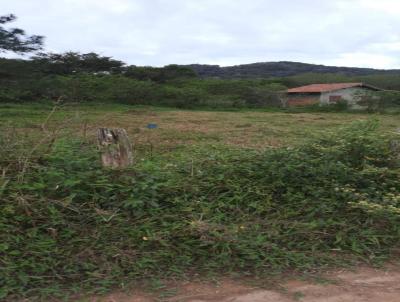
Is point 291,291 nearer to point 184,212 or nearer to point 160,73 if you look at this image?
point 184,212

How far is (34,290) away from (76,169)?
1.24 meters

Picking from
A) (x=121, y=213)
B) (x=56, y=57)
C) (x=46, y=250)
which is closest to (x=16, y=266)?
(x=46, y=250)

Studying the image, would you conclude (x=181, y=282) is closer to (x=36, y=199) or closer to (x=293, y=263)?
(x=293, y=263)

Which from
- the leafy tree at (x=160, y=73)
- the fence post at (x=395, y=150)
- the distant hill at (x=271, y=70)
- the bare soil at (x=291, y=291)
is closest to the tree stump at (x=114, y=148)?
the bare soil at (x=291, y=291)

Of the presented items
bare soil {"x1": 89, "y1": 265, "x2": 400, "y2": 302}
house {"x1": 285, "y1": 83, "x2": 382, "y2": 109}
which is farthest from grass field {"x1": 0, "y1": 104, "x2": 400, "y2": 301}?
house {"x1": 285, "y1": 83, "x2": 382, "y2": 109}

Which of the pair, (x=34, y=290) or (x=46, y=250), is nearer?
(x=34, y=290)

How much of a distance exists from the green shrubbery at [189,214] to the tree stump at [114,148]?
108mm

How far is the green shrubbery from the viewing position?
304 cm

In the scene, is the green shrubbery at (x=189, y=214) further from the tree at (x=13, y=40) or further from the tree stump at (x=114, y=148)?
the tree at (x=13, y=40)

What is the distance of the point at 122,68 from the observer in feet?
126

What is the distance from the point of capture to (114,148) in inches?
158

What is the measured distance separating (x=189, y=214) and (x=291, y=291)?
1057 mm

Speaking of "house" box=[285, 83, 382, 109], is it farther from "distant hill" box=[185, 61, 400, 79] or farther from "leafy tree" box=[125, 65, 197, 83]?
"distant hill" box=[185, 61, 400, 79]

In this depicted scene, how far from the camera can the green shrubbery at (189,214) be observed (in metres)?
3.04
